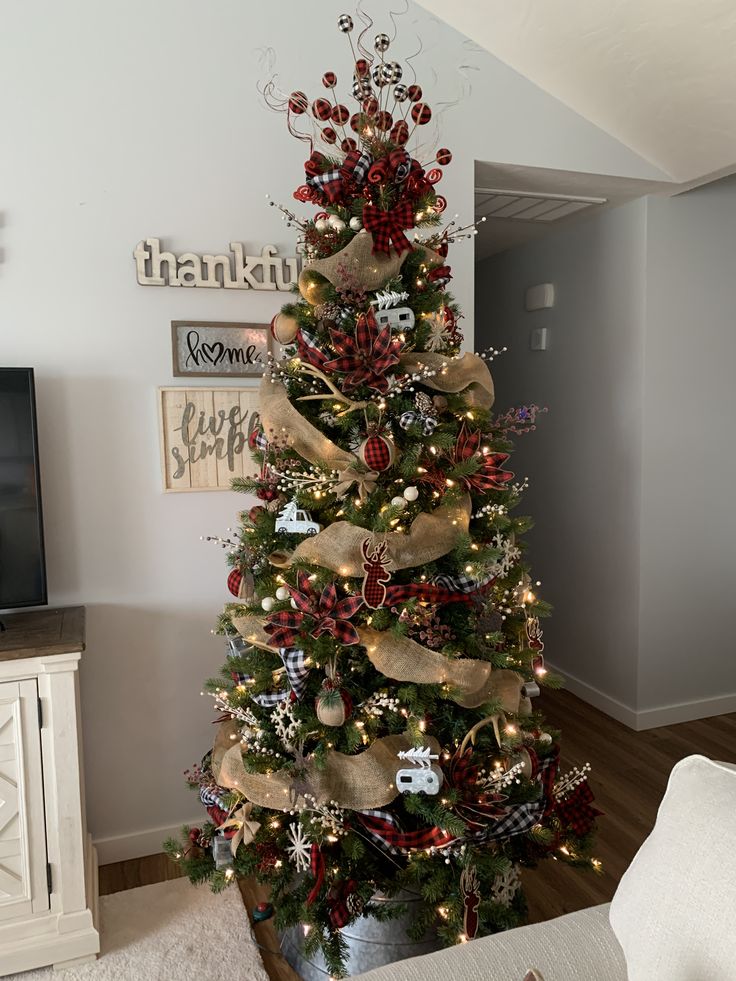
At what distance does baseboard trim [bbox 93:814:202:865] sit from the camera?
238 centimetres

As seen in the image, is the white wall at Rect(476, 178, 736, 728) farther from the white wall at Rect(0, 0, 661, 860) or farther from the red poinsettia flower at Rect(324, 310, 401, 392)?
the red poinsettia flower at Rect(324, 310, 401, 392)

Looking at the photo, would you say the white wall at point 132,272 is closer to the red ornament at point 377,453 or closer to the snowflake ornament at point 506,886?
the red ornament at point 377,453

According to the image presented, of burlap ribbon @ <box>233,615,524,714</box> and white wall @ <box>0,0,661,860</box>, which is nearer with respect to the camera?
burlap ribbon @ <box>233,615,524,714</box>

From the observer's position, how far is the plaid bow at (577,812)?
1.93 metres

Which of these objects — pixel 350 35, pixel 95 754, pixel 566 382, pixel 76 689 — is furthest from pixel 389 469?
pixel 566 382

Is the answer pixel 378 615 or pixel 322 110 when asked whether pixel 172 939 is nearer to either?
pixel 378 615

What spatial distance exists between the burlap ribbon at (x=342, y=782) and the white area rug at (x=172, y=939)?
21.5 inches

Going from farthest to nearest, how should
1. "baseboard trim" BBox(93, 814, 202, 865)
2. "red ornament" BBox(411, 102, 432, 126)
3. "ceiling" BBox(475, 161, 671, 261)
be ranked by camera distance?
"ceiling" BBox(475, 161, 671, 261) → "baseboard trim" BBox(93, 814, 202, 865) → "red ornament" BBox(411, 102, 432, 126)

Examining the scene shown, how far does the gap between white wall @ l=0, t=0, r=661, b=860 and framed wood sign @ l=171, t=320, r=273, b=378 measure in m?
0.04

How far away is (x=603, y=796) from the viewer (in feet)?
8.87

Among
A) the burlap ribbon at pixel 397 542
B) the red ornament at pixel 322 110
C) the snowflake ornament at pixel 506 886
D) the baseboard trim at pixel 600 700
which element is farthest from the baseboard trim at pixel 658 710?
the red ornament at pixel 322 110

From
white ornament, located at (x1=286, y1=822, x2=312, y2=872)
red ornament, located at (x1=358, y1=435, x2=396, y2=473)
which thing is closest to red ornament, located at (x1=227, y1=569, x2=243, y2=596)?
red ornament, located at (x1=358, y1=435, x2=396, y2=473)

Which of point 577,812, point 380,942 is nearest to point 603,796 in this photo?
point 577,812

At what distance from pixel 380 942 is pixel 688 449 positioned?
2363 mm
